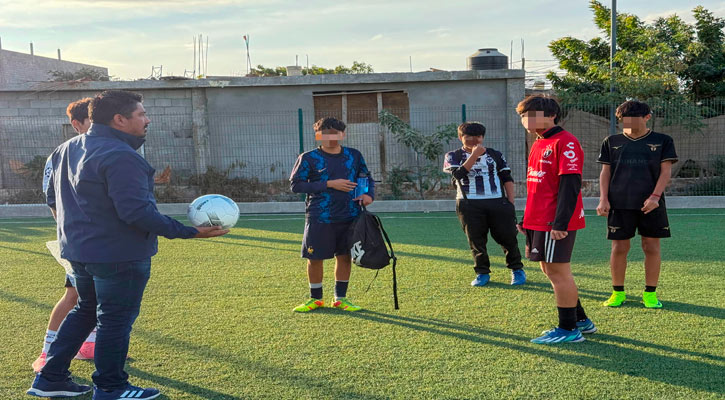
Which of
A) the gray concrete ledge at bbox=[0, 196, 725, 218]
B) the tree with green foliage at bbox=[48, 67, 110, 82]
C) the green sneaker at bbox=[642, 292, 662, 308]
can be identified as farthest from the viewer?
the tree with green foliage at bbox=[48, 67, 110, 82]

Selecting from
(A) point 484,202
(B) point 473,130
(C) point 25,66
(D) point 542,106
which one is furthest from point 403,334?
(C) point 25,66

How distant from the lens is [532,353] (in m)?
4.29

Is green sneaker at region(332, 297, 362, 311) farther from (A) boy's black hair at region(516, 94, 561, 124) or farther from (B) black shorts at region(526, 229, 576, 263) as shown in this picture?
(A) boy's black hair at region(516, 94, 561, 124)

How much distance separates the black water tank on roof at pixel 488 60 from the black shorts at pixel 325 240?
1189 cm

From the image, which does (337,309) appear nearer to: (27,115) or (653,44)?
(27,115)

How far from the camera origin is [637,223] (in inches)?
212

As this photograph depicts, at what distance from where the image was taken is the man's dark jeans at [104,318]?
10.9ft

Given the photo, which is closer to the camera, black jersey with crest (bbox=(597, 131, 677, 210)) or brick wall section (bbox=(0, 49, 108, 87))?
black jersey with crest (bbox=(597, 131, 677, 210))

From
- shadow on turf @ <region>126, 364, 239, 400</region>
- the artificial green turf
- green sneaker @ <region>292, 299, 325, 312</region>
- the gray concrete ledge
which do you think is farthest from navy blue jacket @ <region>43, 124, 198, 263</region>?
the gray concrete ledge

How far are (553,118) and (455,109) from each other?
10.2m

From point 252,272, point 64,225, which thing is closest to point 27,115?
point 252,272

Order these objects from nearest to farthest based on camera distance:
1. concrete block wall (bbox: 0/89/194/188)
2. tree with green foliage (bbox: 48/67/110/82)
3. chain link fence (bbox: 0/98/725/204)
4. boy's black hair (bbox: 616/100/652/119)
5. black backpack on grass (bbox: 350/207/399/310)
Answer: black backpack on grass (bbox: 350/207/399/310)
boy's black hair (bbox: 616/100/652/119)
chain link fence (bbox: 0/98/725/204)
concrete block wall (bbox: 0/89/194/188)
tree with green foliage (bbox: 48/67/110/82)

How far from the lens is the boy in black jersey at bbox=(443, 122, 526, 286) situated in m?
6.35

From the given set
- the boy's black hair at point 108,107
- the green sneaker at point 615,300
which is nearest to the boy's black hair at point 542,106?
the green sneaker at point 615,300
